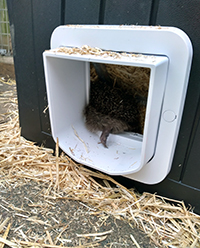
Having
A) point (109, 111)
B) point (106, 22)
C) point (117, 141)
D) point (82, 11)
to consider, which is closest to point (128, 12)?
point (106, 22)

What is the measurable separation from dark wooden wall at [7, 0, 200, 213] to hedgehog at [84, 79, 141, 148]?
1.08 feet

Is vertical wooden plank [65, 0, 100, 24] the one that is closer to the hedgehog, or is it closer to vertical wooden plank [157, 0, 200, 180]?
vertical wooden plank [157, 0, 200, 180]

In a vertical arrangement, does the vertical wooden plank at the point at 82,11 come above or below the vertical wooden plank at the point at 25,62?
above

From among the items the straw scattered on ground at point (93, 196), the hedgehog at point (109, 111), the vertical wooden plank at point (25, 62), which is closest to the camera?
the straw scattered on ground at point (93, 196)

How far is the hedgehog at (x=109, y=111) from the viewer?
1474mm

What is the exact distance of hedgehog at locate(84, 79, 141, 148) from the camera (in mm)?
1474

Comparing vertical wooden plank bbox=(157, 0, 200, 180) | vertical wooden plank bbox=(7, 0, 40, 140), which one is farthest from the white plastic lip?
vertical wooden plank bbox=(7, 0, 40, 140)

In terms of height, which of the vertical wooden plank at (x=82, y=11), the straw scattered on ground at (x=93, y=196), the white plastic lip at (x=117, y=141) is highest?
the vertical wooden plank at (x=82, y=11)

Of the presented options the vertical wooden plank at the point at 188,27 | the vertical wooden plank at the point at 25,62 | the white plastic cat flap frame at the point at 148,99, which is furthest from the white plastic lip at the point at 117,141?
the vertical wooden plank at the point at 25,62

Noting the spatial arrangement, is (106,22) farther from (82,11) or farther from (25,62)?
(25,62)

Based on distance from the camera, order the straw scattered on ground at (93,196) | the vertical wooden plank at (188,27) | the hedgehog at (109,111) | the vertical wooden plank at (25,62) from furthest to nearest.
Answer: the hedgehog at (109,111) < the vertical wooden plank at (25,62) < the straw scattered on ground at (93,196) < the vertical wooden plank at (188,27)

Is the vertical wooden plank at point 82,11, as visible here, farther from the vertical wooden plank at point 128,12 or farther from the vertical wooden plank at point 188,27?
the vertical wooden plank at point 188,27

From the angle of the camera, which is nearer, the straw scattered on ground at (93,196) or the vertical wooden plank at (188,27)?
the vertical wooden plank at (188,27)

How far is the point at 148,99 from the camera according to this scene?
0.91 m
